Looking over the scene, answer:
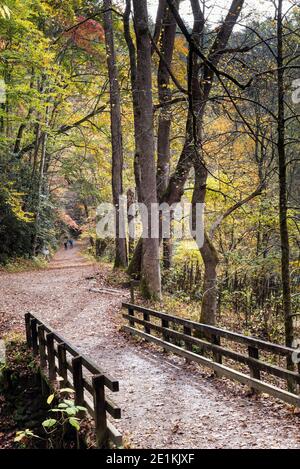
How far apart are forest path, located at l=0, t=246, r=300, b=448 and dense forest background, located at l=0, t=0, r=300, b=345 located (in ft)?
5.28

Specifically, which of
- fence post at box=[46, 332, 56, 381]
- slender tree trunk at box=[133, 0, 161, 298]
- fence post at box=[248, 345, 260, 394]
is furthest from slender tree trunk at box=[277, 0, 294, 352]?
slender tree trunk at box=[133, 0, 161, 298]

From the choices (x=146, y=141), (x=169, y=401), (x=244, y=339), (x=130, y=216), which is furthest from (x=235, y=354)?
(x=130, y=216)

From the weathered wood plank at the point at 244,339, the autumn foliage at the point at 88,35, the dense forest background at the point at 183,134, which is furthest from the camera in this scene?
the autumn foliage at the point at 88,35

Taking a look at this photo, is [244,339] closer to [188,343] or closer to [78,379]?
[188,343]

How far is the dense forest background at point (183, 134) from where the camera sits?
7.68 meters

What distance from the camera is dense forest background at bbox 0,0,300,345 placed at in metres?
7.68

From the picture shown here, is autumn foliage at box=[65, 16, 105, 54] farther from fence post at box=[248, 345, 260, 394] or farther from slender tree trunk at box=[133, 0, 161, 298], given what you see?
fence post at box=[248, 345, 260, 394]

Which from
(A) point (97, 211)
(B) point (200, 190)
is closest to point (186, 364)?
(B) point (200, 190)

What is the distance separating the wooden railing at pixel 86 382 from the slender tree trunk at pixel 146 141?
4.59m

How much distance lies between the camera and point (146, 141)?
41.3 ft

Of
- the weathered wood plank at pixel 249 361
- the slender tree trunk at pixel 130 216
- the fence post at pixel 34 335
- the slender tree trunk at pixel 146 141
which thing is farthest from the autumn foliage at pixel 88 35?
the weathered wood plank at pixel 249 361

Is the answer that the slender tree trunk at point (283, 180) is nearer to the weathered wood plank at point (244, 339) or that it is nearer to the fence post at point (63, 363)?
the weathered wood plank at point (244, 339)

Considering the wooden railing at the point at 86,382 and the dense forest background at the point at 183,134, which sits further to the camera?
the dense forest background at the point at 183,134

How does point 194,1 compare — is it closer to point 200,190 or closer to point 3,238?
point 200,190
